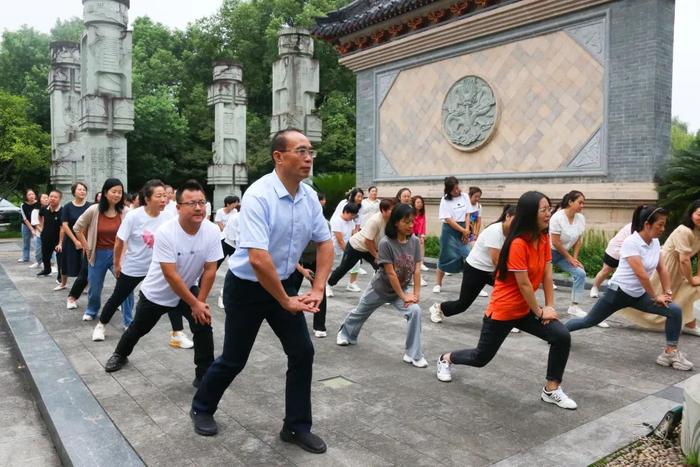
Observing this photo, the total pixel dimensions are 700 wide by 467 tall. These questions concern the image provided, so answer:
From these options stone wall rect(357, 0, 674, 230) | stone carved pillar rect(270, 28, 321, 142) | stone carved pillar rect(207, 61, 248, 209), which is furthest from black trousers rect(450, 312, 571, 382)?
stone carved pillar rect(207, 61, 248, 209)

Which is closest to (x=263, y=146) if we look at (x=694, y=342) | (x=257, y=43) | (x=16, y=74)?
(x=257, y=43)

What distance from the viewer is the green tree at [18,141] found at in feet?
81.3

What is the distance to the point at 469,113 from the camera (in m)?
13.9

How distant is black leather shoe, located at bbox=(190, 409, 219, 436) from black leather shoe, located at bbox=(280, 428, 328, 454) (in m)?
0.44

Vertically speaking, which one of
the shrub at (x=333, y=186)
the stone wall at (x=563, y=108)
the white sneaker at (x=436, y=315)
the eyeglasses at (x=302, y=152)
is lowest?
the white sneaker at (x=436, y=315)

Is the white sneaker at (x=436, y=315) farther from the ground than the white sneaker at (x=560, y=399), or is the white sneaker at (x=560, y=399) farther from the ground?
the white sneaker at (x=436, y=315)

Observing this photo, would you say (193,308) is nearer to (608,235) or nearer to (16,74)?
(608,235)

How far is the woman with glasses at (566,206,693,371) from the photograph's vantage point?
5.16 metres

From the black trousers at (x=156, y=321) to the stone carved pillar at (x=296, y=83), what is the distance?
8.68m

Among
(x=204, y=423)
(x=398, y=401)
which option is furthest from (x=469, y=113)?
(x=204, y=423)

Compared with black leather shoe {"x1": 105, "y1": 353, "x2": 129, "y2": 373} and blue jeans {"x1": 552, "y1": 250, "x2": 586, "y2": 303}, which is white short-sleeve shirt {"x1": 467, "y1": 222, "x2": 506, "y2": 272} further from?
black leather shoe {"x1": 105, "y1": 353, "x2": 129, "y2": 373}

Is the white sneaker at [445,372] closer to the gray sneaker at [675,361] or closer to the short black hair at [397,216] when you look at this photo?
the short black hair at [397,216]

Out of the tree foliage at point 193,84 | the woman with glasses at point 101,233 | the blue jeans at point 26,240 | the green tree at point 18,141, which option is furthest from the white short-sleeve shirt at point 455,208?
the green tree at point 18,141

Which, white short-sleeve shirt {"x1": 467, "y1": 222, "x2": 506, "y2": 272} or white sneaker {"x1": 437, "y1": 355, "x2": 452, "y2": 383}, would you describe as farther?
white short-sleeve shirt {"x1": 467, "y1": 222, "x2": 506, "y2": 272}
